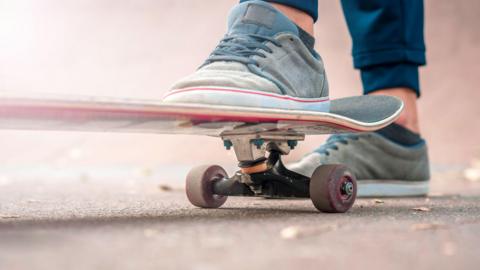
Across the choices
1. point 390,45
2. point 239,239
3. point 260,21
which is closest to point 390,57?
point 390,45

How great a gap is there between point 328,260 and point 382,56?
154 cm

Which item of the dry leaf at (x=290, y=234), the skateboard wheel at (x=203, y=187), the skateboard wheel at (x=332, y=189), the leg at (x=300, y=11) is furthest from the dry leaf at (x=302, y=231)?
the leg at (x=300, y=11)

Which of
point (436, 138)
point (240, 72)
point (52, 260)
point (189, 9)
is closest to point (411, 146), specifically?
point (240, 72)

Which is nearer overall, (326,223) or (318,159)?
(326,223)

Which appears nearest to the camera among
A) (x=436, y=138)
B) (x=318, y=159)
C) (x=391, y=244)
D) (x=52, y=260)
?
(x=52, y=260)

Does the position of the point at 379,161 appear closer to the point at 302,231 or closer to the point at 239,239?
the point at 302,231

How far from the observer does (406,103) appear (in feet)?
7.66

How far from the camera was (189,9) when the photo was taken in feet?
28.1

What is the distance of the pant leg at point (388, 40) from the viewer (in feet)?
7.43

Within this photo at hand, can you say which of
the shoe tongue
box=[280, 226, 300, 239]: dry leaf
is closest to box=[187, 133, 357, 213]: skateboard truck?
the shoe tongue

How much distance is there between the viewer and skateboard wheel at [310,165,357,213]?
1536mm

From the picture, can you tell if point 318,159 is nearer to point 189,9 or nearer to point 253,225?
point 253,225

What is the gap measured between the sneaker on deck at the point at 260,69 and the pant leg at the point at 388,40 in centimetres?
67

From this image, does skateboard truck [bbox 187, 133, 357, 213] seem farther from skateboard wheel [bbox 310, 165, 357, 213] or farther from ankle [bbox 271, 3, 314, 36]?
ankle [bbox 271, 3, 314, 36]
